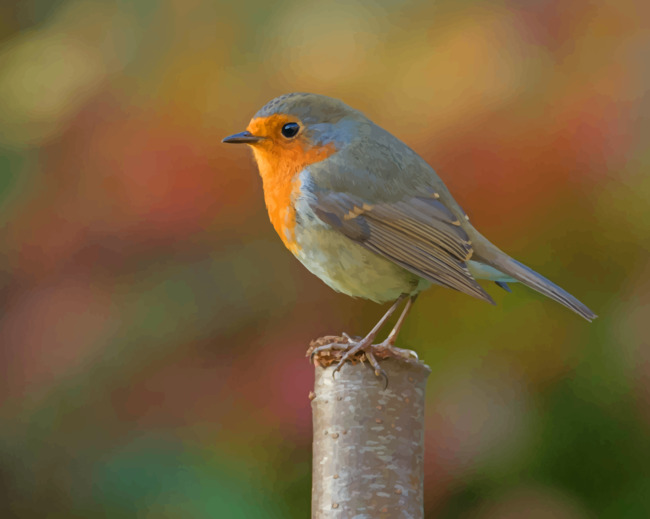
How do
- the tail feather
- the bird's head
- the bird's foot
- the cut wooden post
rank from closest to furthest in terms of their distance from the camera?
the cut wooden post
the bird's foot
the tail feather
the bird's head

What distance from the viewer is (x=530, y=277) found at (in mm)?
2279

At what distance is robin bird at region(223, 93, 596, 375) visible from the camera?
231 centimetres

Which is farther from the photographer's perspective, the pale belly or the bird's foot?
the pale belly

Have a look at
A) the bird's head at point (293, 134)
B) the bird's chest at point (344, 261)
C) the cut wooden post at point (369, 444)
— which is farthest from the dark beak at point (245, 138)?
the cut wooden post at point (369, 444)

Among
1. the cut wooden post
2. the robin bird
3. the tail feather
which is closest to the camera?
the cut wooden post

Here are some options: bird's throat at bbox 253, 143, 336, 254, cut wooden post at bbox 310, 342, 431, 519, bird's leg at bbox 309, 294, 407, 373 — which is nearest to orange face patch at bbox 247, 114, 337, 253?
bird's throat at bbox 253, 143, 336, 254

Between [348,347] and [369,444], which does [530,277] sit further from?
[369,444]

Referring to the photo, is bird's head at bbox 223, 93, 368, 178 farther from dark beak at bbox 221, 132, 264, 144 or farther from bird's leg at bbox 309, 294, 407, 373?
bird's leg at bbox 309, 294, 407, 373

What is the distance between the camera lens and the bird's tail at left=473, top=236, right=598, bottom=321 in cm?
218

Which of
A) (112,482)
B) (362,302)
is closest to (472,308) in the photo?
(362,302)

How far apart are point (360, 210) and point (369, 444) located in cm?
80

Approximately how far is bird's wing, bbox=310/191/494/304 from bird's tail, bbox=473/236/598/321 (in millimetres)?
64

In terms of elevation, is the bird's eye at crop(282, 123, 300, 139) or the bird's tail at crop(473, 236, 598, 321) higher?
the bird's eye at crop(282, 123, 300, 139)

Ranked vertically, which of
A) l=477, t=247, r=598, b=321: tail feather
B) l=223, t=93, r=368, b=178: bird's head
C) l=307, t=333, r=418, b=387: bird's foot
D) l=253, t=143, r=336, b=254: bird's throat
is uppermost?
l=223, t=93, r=368, b=178: bird's head
